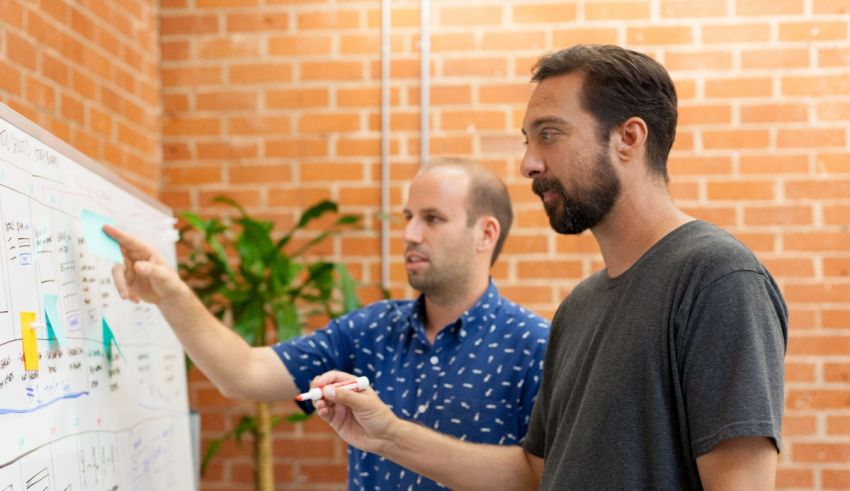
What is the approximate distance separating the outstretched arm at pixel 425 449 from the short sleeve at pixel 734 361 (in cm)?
58

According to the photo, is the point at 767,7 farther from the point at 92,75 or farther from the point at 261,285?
the point at 92,75

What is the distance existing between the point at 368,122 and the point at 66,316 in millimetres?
1728

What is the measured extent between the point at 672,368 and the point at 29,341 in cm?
95

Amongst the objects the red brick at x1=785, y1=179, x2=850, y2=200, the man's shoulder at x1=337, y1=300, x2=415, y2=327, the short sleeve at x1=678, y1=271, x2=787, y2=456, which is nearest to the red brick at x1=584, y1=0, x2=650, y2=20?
the red brick at x1=785, y1=179, x2=850, y2=200

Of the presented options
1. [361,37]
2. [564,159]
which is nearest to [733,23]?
[361,37]

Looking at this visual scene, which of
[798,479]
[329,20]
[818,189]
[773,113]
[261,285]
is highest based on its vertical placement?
[329,20]

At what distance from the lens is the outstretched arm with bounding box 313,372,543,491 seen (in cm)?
170

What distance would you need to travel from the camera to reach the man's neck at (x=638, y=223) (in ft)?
4.89

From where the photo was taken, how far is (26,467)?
133 cm

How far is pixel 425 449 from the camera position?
5.80ft

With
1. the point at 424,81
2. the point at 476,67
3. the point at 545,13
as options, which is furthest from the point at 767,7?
the point at 424,81

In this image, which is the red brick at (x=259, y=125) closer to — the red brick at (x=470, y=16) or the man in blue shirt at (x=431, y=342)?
the red brick at (x=470, y=16)

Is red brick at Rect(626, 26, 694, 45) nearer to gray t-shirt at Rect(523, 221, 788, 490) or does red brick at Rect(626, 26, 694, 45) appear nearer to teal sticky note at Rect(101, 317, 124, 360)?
gray t-shirt at Rect(523, 221, 788, 490)

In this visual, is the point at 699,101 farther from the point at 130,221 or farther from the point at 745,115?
the point at 130,221
